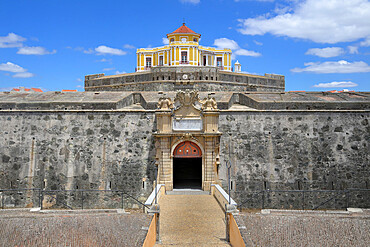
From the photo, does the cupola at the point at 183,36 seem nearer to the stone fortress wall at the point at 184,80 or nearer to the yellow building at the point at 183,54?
the yellow building at the point at 183,54

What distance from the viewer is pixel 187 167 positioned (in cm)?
2048

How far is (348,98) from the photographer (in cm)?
1933

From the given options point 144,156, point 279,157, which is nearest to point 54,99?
point 144,156

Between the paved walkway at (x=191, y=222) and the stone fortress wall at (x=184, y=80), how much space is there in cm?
1414

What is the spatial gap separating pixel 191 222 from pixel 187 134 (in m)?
5.36

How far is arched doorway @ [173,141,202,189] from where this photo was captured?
55.1ft

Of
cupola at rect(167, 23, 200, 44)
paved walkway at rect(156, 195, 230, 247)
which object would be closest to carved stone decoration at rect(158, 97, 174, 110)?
paved walkway at rect(156, 195, 230, 247)

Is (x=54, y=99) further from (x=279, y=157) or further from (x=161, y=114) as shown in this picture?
(x=279, y=157)

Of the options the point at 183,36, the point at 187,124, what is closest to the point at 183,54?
the point at 183,36

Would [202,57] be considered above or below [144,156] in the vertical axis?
above

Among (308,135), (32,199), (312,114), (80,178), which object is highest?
(312,114)

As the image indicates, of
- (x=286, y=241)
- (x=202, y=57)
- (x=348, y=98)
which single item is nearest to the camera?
(x=286, y=241)

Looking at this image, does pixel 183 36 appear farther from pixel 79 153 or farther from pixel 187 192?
pixel 187 192

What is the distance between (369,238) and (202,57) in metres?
32.6
